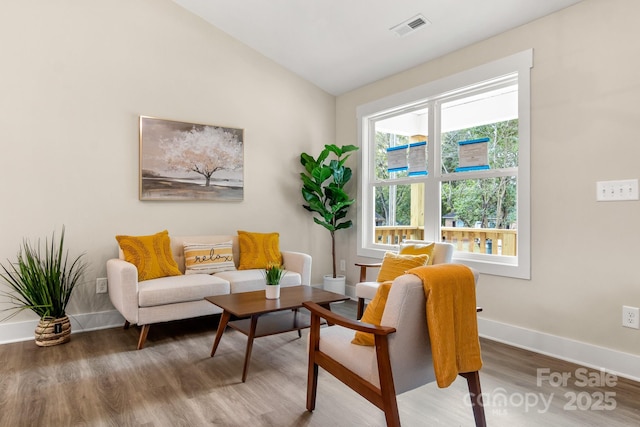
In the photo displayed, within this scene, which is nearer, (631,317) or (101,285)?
(631,317)

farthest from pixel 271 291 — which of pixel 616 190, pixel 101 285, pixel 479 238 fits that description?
pixel 616 190

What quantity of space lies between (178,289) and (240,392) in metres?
1.17

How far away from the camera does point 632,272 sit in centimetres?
252

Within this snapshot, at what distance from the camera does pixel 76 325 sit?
3.44m

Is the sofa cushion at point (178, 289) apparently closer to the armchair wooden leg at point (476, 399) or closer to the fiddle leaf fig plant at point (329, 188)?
the fiddle leaf fig plant at point (329, 188)

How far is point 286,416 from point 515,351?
1935 millimetres

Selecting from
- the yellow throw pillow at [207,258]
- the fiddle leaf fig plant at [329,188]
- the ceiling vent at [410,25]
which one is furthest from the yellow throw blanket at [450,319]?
the fiddle leaf fig plant at [329,188]

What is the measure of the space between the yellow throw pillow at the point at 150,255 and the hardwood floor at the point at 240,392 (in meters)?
0.63

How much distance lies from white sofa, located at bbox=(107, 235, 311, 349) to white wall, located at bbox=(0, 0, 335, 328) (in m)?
0.46

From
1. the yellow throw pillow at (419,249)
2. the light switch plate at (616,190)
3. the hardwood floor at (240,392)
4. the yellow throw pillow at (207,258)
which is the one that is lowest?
the hardwood floor at (240,392)

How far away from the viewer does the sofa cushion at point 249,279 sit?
11.3 feet

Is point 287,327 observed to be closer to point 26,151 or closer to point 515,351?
point 515,351

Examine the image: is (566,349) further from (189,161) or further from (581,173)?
A: (189,161)

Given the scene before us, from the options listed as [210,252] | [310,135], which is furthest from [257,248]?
[310,135]
